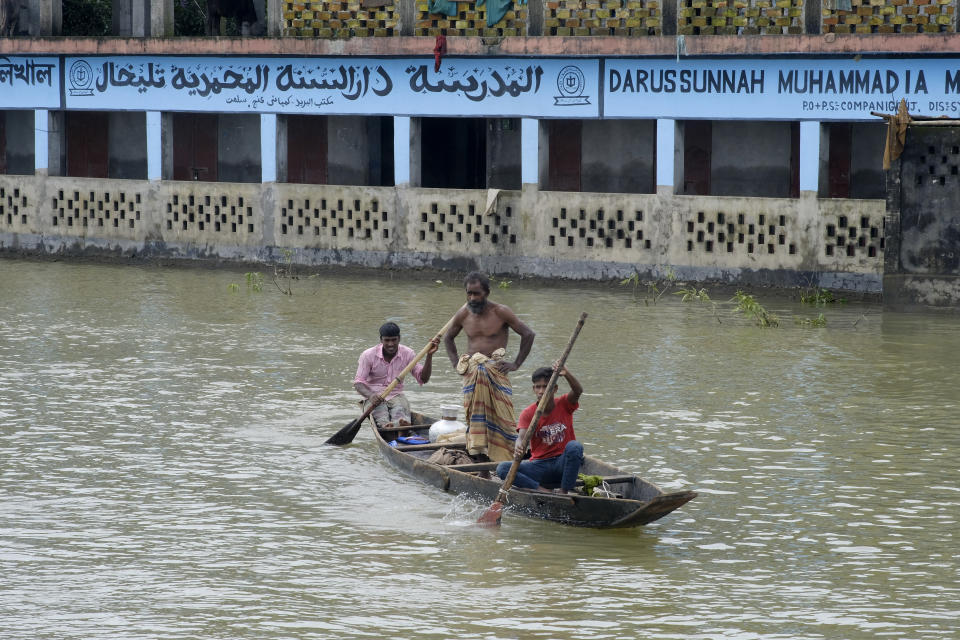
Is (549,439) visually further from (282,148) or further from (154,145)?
(154,145)

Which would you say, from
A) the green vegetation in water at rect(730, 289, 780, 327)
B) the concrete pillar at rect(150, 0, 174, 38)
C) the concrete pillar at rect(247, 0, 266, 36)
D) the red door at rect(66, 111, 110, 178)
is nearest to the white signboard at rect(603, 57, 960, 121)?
the green vegetation in water at rect(730, 289, 780, 327)

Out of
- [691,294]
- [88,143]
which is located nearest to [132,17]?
[88,143]

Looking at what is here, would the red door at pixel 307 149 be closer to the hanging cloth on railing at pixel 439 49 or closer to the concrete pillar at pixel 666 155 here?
the hanging cloth on railing at pixel 439 49

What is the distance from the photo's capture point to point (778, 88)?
20.8 m

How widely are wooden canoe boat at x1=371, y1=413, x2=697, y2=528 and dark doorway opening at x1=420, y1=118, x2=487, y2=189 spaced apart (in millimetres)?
15696

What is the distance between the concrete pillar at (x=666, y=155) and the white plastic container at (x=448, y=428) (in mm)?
10775

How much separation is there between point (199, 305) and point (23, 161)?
1011cm

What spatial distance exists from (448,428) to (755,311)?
25.6 feet

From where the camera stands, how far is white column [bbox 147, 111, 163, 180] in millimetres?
25344

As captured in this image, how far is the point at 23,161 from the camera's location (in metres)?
28.7

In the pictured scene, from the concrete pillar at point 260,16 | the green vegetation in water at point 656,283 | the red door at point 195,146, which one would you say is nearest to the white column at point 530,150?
the green vegetation in water at point 656,283

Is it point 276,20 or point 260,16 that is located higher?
point 260,16

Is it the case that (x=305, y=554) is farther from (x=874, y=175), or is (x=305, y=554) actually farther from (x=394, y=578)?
(x=874, y=175)

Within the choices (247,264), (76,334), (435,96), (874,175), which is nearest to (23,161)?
(247,264)
